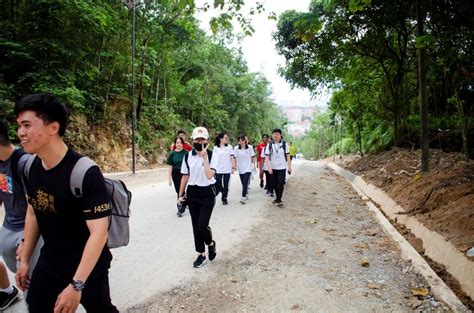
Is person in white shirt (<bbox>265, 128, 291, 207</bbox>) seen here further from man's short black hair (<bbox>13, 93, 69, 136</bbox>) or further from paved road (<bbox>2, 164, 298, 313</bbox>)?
man's short black hair (<bbox>13, 93, 69, 136</bbox>)

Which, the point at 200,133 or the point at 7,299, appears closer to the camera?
the point at 7,299

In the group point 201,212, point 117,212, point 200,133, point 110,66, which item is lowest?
point 201,212

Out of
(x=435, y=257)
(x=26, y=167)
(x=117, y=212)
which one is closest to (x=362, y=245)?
(x=435, y=257)

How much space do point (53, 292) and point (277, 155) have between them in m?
7.43

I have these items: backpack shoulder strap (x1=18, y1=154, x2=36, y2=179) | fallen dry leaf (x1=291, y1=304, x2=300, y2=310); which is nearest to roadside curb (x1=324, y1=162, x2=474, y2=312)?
fallen dry leaf (x1=291, y1=304, x2=300, y2=310)

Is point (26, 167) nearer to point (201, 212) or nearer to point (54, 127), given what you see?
point (54, 127)

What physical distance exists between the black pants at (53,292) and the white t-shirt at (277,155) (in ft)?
23.8

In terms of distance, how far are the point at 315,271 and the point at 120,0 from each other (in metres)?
18.0

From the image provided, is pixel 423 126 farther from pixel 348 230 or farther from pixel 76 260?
pixel 76 260

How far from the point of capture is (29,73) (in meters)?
13.3

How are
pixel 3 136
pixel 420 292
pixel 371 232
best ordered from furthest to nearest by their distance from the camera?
A: 1. pixel 371 232
2. pixel 420 292
3. pixel 3 136

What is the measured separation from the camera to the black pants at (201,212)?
15.4 feet

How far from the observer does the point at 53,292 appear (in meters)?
2.19

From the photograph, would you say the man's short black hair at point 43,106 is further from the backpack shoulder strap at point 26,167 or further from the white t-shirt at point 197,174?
the white t-shirt at point 197,174
